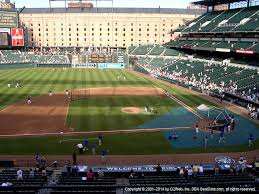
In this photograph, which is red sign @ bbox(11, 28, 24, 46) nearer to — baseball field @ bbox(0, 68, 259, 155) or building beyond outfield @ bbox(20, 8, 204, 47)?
baseball field @ bbox(0, 68, 259, 155)

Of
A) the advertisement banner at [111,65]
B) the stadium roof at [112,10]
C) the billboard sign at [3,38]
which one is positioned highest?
the stadium roof at [112,10]

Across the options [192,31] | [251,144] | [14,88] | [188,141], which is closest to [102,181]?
[188,141]

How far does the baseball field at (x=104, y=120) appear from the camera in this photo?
102 feet

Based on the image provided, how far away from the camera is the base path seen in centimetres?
3608

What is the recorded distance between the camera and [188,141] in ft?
107

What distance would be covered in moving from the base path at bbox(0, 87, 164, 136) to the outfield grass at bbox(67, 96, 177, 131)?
1.38m

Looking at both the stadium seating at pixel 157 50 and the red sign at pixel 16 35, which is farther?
the stadium seating at pixel 157 50

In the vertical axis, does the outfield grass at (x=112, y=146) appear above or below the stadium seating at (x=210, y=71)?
below

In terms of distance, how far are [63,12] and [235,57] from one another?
92011mm

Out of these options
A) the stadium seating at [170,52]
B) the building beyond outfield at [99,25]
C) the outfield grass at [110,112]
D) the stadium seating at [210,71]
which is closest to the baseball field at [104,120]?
the outfield grass at [110,112]

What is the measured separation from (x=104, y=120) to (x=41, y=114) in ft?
27.7

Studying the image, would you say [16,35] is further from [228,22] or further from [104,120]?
[104,120]

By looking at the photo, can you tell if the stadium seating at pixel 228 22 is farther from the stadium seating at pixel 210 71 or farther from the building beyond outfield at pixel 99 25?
the building beyond outfield at pixel 99 25

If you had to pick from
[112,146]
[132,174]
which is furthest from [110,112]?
[132,174]
